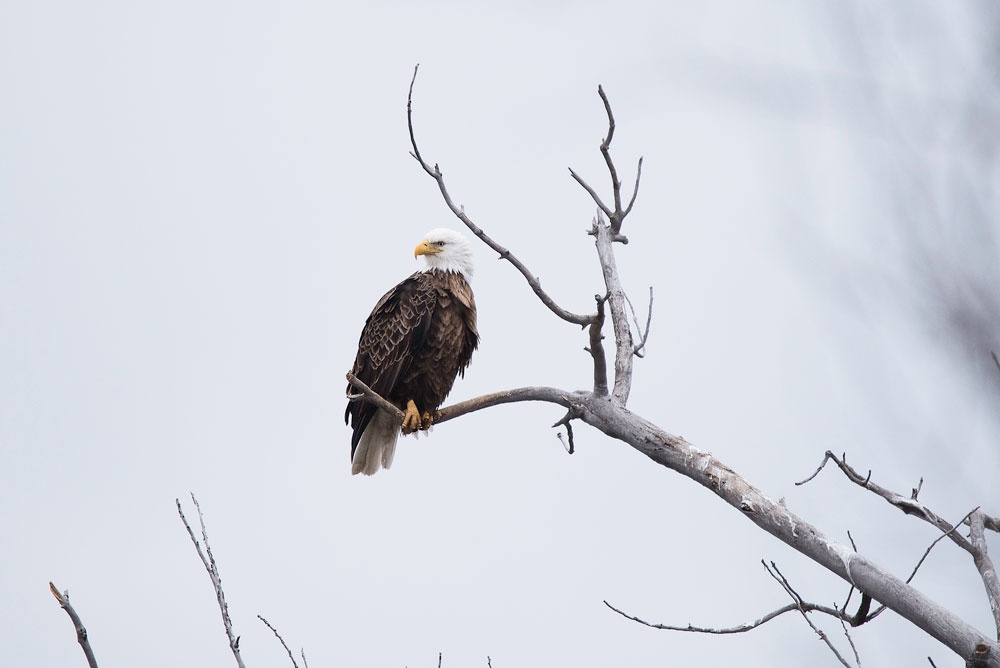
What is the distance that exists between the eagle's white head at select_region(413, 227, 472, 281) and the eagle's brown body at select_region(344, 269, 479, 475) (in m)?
0.12

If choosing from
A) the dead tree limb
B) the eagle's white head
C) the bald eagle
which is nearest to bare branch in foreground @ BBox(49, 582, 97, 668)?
the dead tree limb

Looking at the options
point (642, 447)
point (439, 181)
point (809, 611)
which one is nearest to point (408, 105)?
A: point (439, 181)

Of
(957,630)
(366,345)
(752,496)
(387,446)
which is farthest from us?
(387,446)

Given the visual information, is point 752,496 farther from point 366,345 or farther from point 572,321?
point 366,345

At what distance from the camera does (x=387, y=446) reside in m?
6.97

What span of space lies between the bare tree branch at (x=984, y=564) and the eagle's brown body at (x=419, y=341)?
346 centimetres

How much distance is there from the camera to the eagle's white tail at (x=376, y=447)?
6891 mm

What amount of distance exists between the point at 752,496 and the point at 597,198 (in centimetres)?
148

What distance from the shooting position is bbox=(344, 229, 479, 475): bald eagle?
6.21 metres

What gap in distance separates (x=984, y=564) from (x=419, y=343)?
11.7 feet

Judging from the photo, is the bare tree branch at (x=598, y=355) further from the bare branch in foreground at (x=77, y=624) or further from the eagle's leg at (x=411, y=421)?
the eagle's leg at (x=411, y=421)

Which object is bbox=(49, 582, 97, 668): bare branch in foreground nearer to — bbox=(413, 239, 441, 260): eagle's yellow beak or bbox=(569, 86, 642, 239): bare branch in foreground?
bbox=(569, 86, 642, 239): bare branch in foreground

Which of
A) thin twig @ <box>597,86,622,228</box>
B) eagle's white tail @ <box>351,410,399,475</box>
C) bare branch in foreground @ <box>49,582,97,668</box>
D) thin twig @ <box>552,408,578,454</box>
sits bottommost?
bare branch in foreground @ <box>49,582,97,668</box>

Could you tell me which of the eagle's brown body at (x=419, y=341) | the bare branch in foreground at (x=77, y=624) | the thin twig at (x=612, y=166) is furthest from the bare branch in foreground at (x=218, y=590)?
the eagle's brown body at (x=419, y=341)
